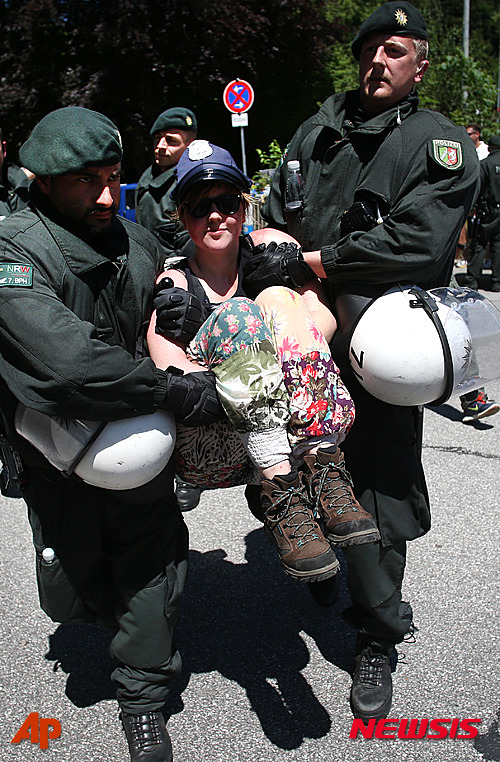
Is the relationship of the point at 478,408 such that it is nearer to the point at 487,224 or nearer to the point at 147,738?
the point at 147,738

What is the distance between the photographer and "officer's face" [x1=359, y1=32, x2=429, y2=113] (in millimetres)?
2422

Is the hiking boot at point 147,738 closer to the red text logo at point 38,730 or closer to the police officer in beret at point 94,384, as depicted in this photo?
the police officer in beret at point 94,384

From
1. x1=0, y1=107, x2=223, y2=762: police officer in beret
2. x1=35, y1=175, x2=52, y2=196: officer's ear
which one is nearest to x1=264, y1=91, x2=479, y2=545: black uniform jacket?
x1=0, y1=107, x2=223, y2=762: police officer in beret

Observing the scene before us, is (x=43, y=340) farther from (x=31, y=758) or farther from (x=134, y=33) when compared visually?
(x=134, y=33)

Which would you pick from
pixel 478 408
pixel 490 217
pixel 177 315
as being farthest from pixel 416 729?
pixel 490 217

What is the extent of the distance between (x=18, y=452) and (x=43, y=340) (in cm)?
50

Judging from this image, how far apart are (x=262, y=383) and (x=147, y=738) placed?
3.98ft

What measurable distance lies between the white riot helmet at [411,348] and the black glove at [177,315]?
51cm

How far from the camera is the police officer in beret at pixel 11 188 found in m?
4.98

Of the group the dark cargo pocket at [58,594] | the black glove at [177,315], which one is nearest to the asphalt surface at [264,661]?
the dark cargo pocket at [58,594]

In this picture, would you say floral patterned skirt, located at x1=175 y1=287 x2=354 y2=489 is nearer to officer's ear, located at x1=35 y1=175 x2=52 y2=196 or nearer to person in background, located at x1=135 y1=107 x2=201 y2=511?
officer's ear, located at x1=35 y1=175 x2=52 y2=196

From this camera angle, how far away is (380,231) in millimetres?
2279

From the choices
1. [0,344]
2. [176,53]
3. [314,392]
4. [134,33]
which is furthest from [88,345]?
[176,53]

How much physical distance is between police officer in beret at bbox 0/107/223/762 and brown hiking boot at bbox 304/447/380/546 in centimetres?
34
